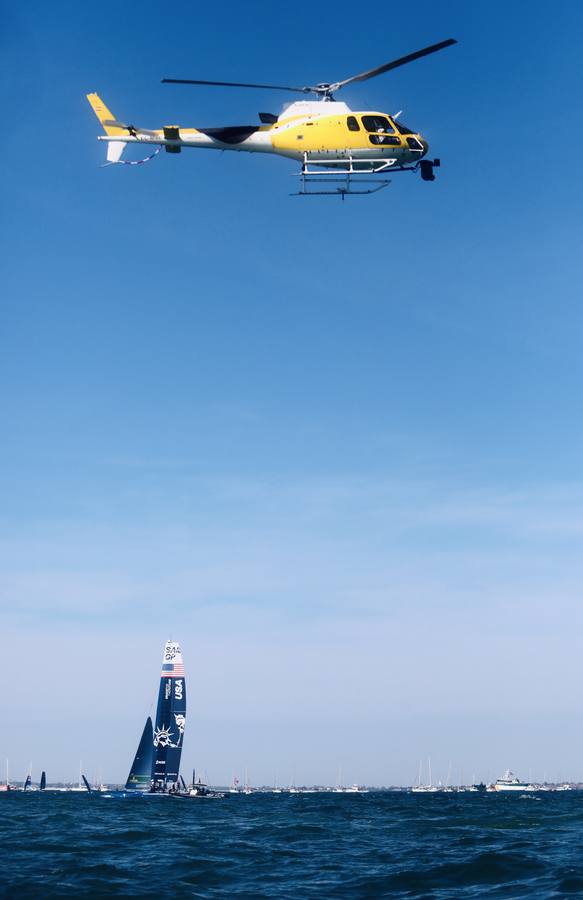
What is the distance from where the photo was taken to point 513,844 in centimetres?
4078

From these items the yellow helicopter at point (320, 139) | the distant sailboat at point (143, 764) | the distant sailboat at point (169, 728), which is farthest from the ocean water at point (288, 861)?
the distant sailboat at point (143, 764)

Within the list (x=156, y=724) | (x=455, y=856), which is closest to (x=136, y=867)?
(x=455, y=856)

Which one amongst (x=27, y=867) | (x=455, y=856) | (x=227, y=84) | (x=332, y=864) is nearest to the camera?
(x=27, y=867)

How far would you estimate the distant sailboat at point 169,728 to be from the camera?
102812 mm

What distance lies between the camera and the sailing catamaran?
338 ft

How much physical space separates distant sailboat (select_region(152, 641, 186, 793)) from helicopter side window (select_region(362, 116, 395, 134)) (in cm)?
7766

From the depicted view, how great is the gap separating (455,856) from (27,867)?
1683cm

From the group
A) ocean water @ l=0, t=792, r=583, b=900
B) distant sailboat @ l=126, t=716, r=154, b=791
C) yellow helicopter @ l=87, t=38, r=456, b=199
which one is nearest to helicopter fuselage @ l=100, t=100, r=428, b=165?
yellow helicopter @ l=87, t=38, r=456, b=199

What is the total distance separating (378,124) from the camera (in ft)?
138

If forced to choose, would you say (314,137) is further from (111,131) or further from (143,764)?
(143,764)

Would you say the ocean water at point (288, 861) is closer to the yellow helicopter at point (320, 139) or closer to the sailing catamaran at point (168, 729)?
the yellow helicopter at point (320, 139)

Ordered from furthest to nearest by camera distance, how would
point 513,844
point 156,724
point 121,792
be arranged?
point 121,792 < point 156,724 < point 513,844

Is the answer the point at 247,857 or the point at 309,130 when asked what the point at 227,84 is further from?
the point at 247,857

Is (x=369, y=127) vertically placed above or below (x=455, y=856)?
above
